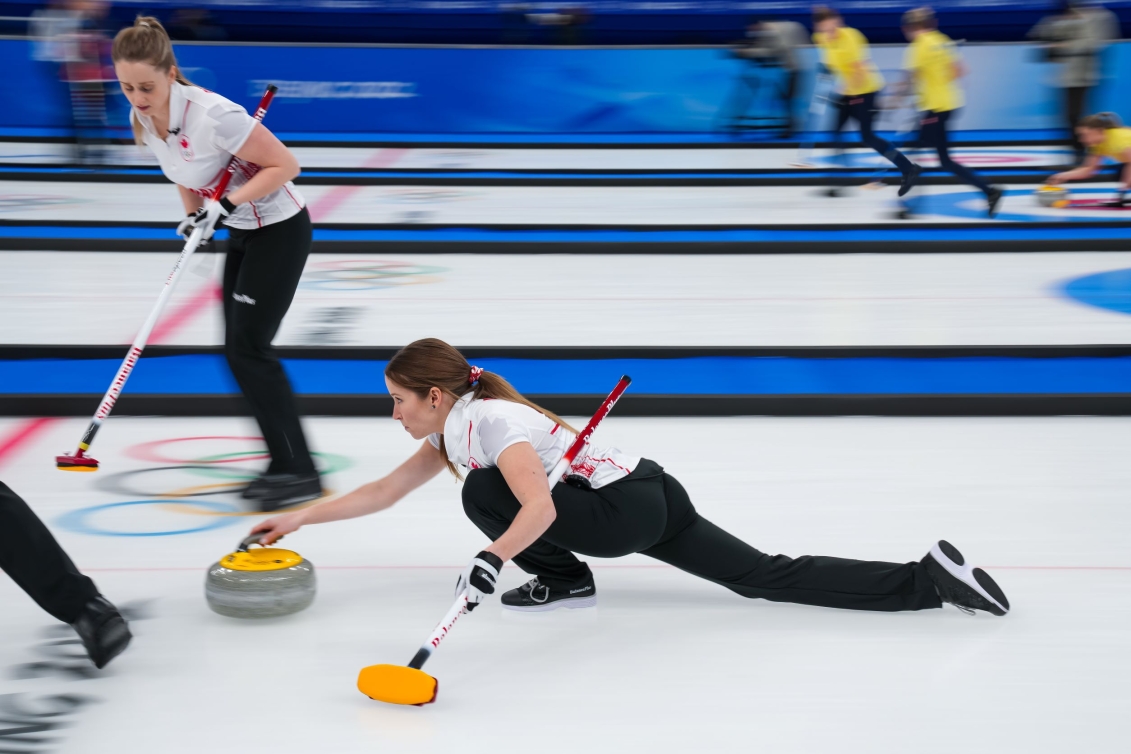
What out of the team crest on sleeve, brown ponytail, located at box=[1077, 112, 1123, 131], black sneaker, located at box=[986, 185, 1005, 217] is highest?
the team crest on sleeve

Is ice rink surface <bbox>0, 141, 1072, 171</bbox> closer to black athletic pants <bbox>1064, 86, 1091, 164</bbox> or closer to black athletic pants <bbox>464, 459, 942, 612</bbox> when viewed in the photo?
black athletic pants <bbox>1064, 86, 1091, 164</bbox>

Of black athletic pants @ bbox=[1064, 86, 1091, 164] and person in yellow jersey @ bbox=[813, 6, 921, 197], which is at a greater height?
person in yellow jersey @ bbox=[813, 6, 921, 197]

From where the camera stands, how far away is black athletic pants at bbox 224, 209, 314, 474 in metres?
3.05

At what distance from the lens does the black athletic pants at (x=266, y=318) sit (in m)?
3.05

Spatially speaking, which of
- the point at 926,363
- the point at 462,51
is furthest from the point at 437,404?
the point at 462,51

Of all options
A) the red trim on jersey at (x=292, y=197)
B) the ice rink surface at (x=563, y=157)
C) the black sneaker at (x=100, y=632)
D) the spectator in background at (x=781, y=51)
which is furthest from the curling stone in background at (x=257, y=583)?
the spectator in background at (x=781, y=51)

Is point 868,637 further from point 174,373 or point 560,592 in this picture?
point 174,373

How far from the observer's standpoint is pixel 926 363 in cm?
456

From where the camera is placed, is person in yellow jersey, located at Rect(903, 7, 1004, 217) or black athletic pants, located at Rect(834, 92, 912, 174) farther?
black athletic pants, located at Rect(834, 92, 912, 174)

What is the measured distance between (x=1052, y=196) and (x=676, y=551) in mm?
7099

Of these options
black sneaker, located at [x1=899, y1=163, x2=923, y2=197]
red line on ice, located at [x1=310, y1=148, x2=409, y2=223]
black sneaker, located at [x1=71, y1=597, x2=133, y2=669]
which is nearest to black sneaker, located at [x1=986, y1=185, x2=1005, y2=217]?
black sneaker, located at [x1=899, y1=163, x2=923, y2=197]

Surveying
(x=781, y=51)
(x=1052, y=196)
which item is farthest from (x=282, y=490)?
(x=781, y=51)

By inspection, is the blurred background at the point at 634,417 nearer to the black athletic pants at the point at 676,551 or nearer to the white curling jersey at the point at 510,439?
the black athletic pants at the point at 676,551

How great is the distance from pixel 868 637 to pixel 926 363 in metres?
2.37
